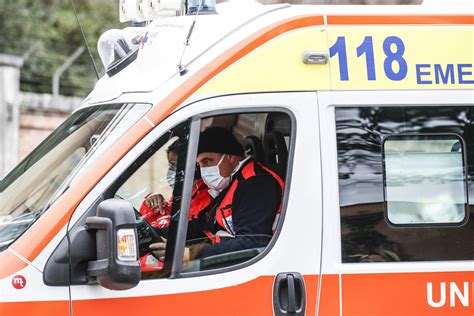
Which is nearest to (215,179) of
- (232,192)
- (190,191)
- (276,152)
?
(232,192)

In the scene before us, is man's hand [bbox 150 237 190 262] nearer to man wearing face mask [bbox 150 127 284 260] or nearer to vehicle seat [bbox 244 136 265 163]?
man wearing face mask [bbox 150 127 284 260]

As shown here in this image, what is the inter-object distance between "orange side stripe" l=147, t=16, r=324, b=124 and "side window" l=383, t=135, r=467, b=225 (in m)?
0.68

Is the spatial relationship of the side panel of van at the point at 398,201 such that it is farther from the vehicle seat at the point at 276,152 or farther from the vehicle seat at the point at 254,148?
the vehicle seat at the point at 254,148

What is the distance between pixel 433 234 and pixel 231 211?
3.06 ft

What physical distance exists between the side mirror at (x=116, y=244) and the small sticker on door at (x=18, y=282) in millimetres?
302

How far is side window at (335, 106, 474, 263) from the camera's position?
4.63 meters

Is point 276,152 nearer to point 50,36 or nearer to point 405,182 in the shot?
point 405,182

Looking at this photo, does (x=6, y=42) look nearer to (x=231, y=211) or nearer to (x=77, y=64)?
(x=77, y=64)

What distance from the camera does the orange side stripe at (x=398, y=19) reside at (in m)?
4.74

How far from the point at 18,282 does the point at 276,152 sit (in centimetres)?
139

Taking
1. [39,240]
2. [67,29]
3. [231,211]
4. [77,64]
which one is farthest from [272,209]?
[67,29]

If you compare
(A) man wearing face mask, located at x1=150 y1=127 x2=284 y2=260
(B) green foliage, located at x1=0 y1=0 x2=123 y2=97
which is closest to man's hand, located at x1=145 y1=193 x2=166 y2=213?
(A) man wearing face mask, located at x1=150 y1=127 x2=284 y2=260

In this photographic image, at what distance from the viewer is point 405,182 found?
4.70 metres

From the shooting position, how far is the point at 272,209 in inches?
183
